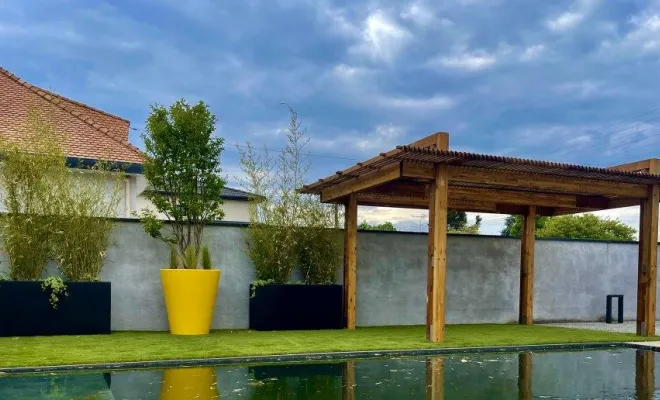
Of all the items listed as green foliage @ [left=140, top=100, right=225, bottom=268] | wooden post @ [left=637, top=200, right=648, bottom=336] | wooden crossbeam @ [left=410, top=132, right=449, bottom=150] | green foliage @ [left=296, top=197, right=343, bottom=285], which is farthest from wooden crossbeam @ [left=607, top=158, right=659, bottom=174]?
green foliage @ [left=140, top=100, right=225, bottom=268]

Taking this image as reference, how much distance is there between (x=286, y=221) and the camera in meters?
8.97

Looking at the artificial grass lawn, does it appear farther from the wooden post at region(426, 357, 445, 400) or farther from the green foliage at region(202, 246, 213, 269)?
the green foliage at region(202, 246, 213, 269)

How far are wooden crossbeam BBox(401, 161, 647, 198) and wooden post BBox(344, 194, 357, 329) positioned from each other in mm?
2057

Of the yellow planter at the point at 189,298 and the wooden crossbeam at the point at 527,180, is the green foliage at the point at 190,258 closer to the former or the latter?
the yellow planter at the point at 189,298

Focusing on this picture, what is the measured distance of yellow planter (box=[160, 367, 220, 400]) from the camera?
4480mm

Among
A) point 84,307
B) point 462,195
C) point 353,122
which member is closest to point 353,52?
point 353,122

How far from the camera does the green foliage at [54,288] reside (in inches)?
287

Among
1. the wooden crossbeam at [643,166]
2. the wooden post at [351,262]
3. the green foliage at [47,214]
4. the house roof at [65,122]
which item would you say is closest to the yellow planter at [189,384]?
the green foliage at [47,214]

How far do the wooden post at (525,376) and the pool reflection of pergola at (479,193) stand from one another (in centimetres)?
109

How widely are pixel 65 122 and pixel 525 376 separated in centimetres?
978

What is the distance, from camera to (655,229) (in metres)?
9.03

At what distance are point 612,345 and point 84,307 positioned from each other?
23.0ft

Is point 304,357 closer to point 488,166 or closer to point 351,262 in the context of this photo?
point 351,262

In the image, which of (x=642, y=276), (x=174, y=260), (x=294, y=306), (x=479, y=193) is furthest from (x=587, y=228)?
(x=174, y=260)
